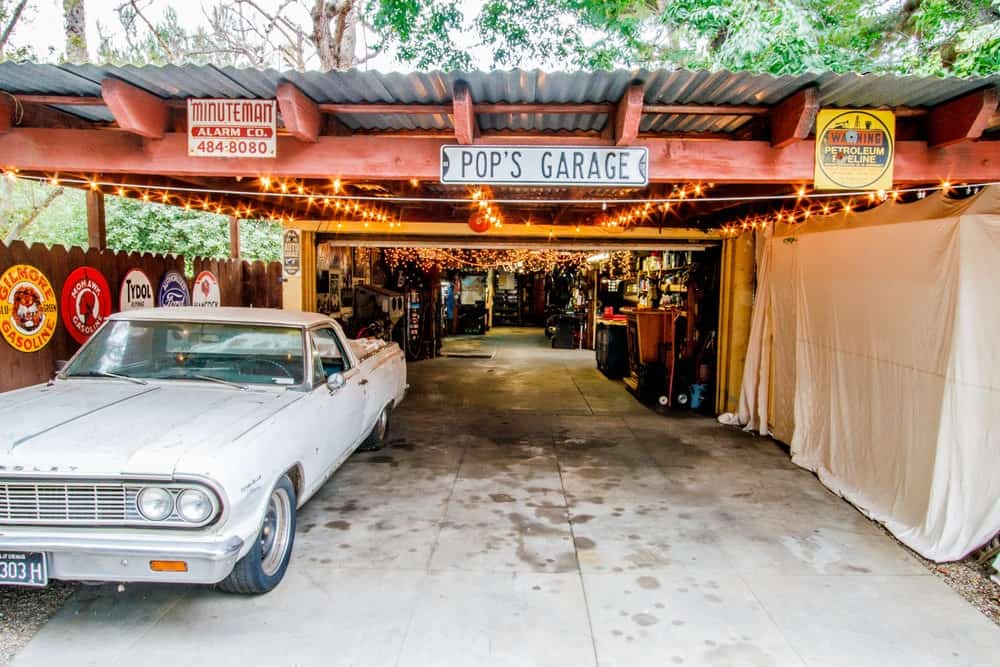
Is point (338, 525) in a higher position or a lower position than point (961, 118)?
lower

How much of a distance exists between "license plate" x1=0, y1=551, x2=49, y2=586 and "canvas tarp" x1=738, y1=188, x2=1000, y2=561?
5067 mm

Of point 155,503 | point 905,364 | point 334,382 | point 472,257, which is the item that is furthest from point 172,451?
point 472,257

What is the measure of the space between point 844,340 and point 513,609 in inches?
160

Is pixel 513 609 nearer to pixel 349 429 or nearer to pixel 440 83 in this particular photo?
pixel 349 429

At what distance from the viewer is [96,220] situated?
6.73 m

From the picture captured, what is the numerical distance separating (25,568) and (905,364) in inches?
221

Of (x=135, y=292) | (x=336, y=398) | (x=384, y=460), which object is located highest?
(x=135, y=292)

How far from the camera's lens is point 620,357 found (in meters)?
12.0

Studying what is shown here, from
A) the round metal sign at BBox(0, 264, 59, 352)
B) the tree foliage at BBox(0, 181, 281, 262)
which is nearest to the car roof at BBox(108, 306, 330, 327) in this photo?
the round metal sign at BBox(0, 264, 59, 352)

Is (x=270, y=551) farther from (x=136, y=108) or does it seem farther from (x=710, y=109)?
(x=710, y=109)

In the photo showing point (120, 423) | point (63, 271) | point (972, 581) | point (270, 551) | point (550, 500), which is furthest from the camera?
point (63, 271)

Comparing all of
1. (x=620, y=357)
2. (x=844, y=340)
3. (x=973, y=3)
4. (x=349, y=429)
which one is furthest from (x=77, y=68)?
(x=973, y=3)

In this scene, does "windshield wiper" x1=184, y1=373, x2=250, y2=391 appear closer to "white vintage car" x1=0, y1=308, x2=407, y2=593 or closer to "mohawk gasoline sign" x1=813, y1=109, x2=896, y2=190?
"white vintage car" x1=0, y1=308, x2=407, y2=593

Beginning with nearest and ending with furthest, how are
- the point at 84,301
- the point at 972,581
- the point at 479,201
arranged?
1. the point at 972,581
2. the point at 479,201
3. the point at 84,301
